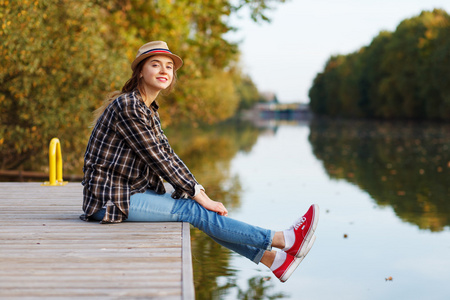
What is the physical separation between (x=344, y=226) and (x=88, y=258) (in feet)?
17.2

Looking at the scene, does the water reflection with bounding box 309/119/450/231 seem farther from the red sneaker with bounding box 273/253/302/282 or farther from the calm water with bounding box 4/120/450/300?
the red sneaker with bounding box 273/253/302/282

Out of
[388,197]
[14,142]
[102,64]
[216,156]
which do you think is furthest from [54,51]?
[216,156]

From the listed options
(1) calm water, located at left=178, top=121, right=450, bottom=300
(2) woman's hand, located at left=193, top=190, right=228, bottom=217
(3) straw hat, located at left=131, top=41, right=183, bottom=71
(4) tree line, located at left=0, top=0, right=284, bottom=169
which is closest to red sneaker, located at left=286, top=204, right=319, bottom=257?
(2) woman's hand, located at left=193, top=190, right=228, bottom=217

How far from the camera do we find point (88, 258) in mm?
3818

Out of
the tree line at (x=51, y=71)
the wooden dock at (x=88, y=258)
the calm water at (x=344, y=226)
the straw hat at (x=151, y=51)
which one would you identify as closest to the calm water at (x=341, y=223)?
the calm water at (x=344, y=226)

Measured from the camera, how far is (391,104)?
58.4 metres

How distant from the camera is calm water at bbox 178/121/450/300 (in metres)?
5.64

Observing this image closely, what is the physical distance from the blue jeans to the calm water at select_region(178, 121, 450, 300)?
3.06ft

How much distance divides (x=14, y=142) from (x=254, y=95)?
121639mm

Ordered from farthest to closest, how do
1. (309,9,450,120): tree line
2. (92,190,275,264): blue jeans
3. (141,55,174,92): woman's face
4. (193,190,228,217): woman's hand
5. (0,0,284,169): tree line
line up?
(309,9,450,120): tree line
(0,0,284,169): tree line
(141,55,174,92): woman's face
(193,190,228,217): woman's hand
(92,190,275,264): blue jeans

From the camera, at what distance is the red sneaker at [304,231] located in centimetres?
446

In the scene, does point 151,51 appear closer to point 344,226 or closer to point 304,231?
point 304,231

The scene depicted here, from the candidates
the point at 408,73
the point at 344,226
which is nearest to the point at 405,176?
the point at 344,226

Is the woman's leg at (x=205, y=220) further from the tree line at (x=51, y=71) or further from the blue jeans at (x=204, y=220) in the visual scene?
the tree line at (x=51, y=71)
